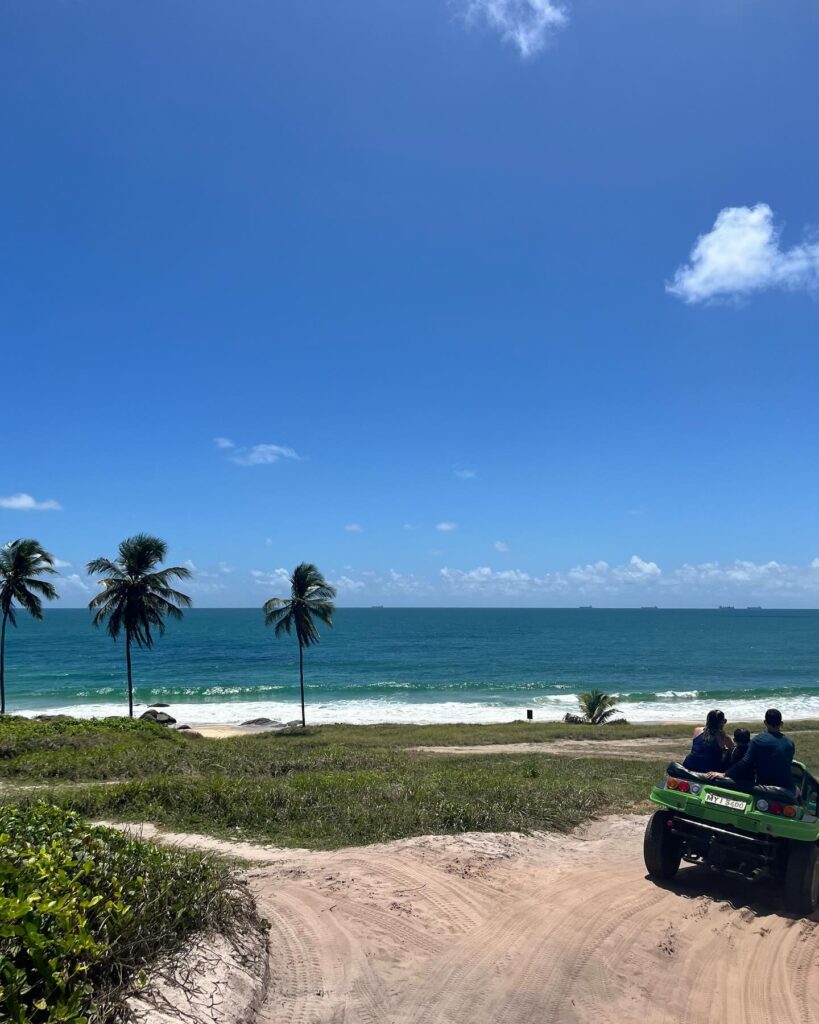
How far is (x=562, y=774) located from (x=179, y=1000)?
43.3 ft

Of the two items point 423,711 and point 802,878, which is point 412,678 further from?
point 802,878

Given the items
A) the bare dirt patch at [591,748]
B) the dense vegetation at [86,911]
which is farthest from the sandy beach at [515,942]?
the bare dirt patch at [591,748]

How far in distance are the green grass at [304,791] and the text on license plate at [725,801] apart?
10.3 feet

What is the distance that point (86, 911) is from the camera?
442 centimetres

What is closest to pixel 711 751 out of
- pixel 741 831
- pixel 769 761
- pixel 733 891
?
pixel 769 761

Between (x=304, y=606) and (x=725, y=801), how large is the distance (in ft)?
108

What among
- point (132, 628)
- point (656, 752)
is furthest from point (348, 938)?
point (132, 628)

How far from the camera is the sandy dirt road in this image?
5270 mm

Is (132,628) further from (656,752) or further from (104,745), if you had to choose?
(656,752)

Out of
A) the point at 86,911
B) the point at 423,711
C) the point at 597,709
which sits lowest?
the point at 423,711

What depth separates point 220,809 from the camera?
34.4ft

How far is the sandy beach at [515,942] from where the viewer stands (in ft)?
17.3

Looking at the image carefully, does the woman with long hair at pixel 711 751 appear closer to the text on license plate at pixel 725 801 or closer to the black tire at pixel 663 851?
the text on license plate at pixel 725 801

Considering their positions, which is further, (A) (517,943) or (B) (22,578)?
(B) (22,578)
